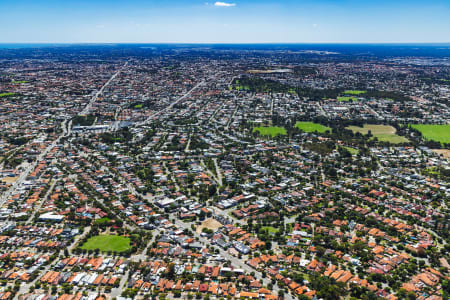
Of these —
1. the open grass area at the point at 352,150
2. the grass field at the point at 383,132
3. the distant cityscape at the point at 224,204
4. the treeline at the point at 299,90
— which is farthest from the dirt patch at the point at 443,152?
the treeline at the point at 299,90

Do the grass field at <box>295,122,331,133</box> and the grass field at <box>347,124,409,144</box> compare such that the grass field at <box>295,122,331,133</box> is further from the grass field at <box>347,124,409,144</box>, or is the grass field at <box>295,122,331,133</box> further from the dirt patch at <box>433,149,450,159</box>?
the dirt patch at <box>433,149,450,159</box>

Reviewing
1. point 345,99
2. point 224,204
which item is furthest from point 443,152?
point 345,99

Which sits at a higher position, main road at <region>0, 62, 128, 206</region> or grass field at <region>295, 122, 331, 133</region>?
grass field at <region>295, 122, 331, 133</region>

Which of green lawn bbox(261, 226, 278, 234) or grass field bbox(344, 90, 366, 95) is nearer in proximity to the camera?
green lawn bbox(261, 226, 278, 234)

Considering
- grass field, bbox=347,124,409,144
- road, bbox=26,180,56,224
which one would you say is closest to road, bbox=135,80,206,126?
road, bbox=26,180,56,224

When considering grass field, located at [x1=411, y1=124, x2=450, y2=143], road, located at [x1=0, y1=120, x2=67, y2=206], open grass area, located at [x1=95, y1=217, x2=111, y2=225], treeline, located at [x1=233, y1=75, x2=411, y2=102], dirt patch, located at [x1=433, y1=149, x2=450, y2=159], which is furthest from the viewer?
treeline, located at [x1=233, y1=75, x2=411, y2=102]

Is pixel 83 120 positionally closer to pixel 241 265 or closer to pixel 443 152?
pixel 241 265
